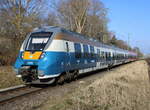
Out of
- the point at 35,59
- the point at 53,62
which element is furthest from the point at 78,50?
the point at 35,59

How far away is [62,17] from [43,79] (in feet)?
101

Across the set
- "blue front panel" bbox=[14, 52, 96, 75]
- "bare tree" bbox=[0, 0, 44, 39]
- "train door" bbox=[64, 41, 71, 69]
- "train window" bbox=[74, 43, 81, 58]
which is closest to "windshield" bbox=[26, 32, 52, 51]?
"blue front panel" bbox=[14, 52, 96, 75]

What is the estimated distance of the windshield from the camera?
10.8m

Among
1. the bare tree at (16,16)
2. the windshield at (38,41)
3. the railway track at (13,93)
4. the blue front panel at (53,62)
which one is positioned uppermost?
the bare tree at (16,16)

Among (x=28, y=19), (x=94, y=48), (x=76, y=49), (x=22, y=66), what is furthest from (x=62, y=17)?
(x=22, y=66)

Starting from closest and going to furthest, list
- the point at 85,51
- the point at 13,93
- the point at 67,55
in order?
the point at 13,93 → the point at 67,55 → the point at 85,51

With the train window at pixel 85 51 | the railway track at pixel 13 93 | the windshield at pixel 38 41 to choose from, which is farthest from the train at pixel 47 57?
the train window at pixel 85 51

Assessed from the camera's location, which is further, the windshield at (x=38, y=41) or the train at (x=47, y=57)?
the windshield at (x=38, y=41)

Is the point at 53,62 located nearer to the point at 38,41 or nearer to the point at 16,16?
the point at 38,41

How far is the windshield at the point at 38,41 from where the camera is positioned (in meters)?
10.8

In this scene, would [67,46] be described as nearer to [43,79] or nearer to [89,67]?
[43,79]

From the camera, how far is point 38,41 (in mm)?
11078

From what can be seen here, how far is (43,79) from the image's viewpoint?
10.9 m

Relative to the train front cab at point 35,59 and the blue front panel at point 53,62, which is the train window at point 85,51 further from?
the train front cab at point 35,59
